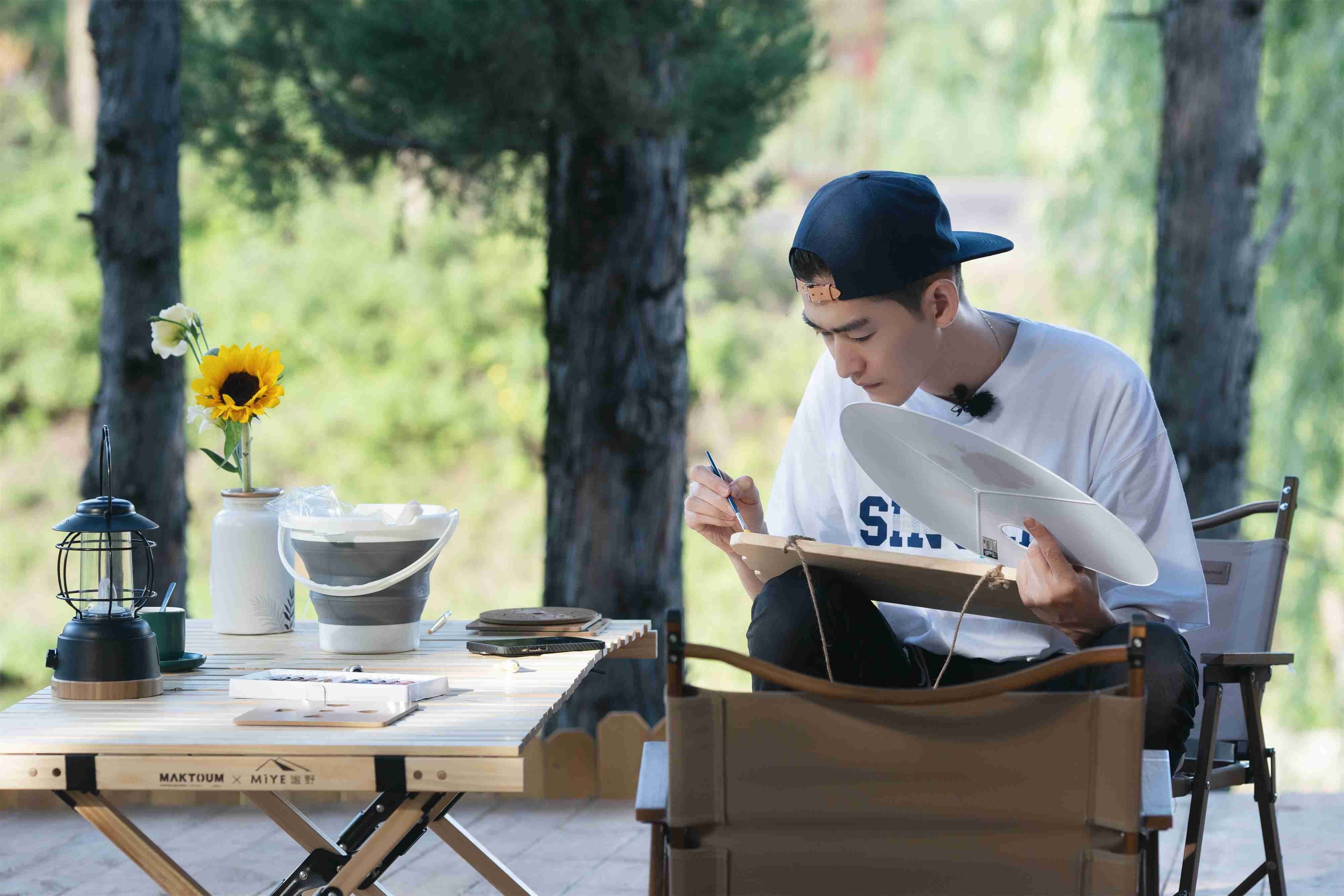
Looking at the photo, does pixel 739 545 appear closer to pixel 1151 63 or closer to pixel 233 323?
pixel 1151 63

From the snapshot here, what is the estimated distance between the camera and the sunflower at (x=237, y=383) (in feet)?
6.88

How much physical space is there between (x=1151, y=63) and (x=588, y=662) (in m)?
4.67

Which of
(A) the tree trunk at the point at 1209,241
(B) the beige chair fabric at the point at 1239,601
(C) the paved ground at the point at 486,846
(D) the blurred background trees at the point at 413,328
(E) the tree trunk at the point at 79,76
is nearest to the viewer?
(B) the beige chair fabric at the point at 1239,601

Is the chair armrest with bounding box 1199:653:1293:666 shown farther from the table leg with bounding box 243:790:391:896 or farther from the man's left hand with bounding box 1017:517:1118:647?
the table leg with bounding box 243:790:391:896

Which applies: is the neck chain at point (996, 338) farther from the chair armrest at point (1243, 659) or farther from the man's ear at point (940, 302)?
the chair armrest at point (1243, 659)

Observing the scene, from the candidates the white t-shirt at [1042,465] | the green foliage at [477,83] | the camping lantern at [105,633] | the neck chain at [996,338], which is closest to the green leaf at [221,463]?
the camping lantern at [105,633]

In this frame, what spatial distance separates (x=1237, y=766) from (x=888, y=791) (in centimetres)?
129

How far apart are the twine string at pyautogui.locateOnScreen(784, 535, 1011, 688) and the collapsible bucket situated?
0.49 m

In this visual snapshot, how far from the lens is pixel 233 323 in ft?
29.7

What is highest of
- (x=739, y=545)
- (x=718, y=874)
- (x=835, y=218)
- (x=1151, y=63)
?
(x=1151, y=63)

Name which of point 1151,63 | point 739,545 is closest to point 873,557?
point 739,545

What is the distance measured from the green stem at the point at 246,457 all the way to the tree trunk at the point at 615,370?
1462 mm

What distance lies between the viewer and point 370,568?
194 cm

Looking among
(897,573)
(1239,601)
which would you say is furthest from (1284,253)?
(897,573)
